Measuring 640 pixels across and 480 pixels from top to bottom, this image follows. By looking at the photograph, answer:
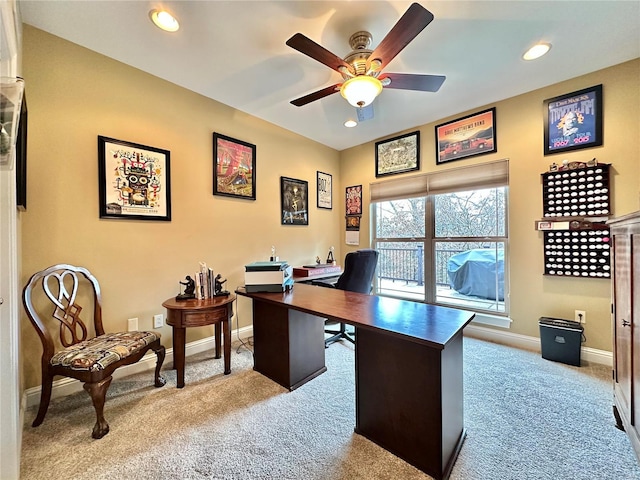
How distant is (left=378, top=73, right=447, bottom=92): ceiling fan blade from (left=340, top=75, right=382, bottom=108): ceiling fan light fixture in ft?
0.53

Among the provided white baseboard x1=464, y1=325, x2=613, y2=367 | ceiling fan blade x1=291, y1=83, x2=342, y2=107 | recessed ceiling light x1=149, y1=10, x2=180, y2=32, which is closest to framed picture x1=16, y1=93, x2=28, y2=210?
recessed ceiling light x1=149, y1=10, x2=180, y2=32

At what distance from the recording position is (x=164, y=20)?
176 cm

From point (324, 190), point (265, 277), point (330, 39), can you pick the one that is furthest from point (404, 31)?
point (324, 190)

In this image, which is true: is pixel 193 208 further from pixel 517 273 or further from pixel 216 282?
pixel 517 273

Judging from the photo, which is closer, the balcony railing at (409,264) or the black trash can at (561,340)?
the black trash can at (561,340)

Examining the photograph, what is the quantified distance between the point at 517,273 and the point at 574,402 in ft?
4.40

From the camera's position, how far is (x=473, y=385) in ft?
6.73

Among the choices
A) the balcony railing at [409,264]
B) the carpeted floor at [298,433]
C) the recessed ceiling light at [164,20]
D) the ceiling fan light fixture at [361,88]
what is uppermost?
the recessed ceiling light at [164,20]

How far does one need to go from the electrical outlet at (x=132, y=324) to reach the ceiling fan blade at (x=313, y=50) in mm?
2482

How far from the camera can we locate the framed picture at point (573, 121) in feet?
7.78

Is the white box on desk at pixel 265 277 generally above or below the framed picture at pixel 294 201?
below

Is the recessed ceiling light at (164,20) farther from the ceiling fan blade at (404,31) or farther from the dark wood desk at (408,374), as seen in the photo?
the dark wood desk at (408,374)

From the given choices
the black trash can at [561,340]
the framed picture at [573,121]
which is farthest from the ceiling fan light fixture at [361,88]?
the black trash can at [561,340]

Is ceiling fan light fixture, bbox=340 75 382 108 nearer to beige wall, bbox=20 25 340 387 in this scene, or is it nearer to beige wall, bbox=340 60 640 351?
beige wall, bbox=20 25 340 387
